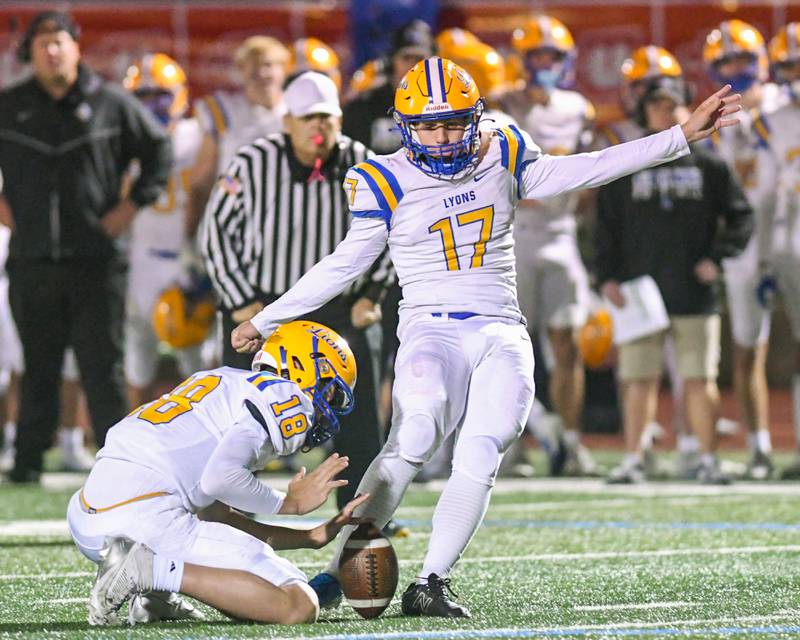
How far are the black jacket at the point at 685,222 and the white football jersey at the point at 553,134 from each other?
1.91 ft

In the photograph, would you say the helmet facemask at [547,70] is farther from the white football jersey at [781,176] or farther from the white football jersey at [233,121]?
the white football jersey at [233,121]

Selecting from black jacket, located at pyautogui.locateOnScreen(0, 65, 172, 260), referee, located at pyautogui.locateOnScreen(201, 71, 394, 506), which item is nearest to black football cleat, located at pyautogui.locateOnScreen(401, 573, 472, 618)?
referee, located at pyautogui.locateOnScreen(201, 71, 394, 506)

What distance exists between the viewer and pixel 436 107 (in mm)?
4715

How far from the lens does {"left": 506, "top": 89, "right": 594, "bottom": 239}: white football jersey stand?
8961 millimetres

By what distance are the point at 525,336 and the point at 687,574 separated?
0.95 metres

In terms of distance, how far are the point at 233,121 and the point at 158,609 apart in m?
4.91

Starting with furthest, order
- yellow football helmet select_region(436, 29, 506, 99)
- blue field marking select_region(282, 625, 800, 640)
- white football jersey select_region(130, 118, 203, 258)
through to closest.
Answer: white football jersey select_region(130, 118, 203, 258), yellow football helmet select_region(436, 29, 506, 99), blue field marking select_region(282, 625, 800, 640)

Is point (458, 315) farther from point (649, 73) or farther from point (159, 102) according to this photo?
point (159, 102)

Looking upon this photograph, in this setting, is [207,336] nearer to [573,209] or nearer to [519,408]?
[573,209]

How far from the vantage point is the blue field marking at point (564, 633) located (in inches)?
159

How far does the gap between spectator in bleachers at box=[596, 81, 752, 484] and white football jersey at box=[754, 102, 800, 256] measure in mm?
615

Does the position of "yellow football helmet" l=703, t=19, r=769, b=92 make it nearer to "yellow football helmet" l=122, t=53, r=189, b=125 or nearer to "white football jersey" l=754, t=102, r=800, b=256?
"white football jersey" l=754, t=102, r=800, b=256

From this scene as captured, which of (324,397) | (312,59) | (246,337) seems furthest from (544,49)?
(324,397)

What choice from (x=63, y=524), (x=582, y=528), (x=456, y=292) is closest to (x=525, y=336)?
(x=456, y=292)
